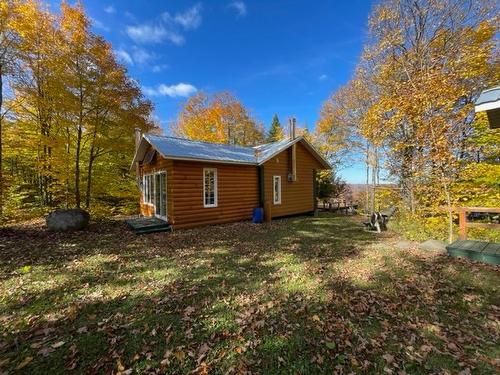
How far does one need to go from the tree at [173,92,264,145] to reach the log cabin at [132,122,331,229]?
11.3 metres

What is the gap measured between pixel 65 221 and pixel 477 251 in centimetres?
1281

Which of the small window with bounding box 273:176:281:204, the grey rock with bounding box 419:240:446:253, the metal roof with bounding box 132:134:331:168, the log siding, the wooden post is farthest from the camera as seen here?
the small window with bounding box 273:176:281:204

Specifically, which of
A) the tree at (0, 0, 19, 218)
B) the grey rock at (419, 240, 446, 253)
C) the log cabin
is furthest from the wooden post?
the tree at (0, 0, 19, 218)

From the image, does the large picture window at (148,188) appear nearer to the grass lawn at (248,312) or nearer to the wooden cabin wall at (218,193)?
the wooden cabin wall at (218,193)

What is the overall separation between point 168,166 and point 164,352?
8.22 m

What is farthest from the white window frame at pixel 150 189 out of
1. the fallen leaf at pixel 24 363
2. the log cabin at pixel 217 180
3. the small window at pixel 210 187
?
the fallen leaf at pixel 24 363

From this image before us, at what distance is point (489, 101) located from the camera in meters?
3.56

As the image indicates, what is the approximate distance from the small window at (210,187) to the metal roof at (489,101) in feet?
30.1

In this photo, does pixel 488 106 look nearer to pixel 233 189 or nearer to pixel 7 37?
pixel 233 189

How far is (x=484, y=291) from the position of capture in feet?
13.9

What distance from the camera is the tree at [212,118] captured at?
2486 cm

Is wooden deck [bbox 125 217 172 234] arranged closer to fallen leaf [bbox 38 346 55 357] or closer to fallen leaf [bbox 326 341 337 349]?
fallen leaf [bbox 38 346 55 357]

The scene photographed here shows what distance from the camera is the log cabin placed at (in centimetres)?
1017

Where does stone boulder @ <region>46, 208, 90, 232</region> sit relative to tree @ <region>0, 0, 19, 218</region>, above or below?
below
